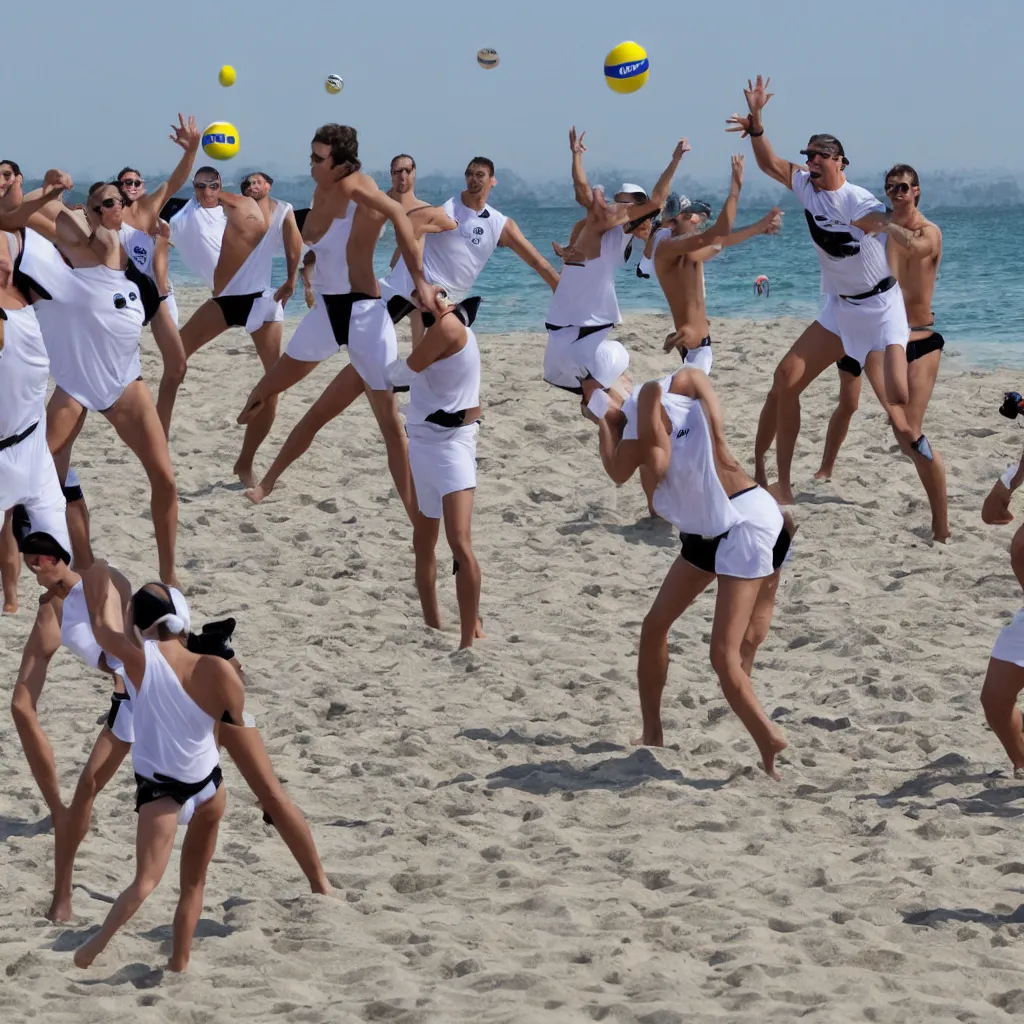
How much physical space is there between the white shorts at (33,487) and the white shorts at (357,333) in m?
2.28

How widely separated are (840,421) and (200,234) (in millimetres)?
3881

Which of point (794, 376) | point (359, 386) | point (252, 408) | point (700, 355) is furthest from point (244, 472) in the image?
point (794, 376)

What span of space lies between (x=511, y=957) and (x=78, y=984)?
1.20 meters

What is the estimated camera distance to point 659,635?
6398 millimetres

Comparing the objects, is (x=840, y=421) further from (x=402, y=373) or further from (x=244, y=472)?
(x=244, y=472)

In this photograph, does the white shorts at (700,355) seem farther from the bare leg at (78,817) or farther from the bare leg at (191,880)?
the bare leg at (191,880)

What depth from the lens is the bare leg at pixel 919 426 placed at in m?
8.91

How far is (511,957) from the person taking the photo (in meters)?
4.82

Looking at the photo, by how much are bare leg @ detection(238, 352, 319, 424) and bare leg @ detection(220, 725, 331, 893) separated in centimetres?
421

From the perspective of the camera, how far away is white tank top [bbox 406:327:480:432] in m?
7.40

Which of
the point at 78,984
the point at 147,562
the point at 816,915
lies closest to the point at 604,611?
the point at 147,562

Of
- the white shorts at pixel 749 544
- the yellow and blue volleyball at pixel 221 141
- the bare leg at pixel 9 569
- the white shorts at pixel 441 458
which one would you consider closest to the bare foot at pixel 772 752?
the white shorts at pixel 749 544

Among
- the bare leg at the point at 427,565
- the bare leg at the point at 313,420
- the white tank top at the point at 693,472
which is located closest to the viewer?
the white tank top at the point at 693,472

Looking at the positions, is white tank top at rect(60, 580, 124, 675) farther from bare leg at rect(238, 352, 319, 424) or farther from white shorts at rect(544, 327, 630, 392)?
white shorts at rect(544, 327, 630, 392)
